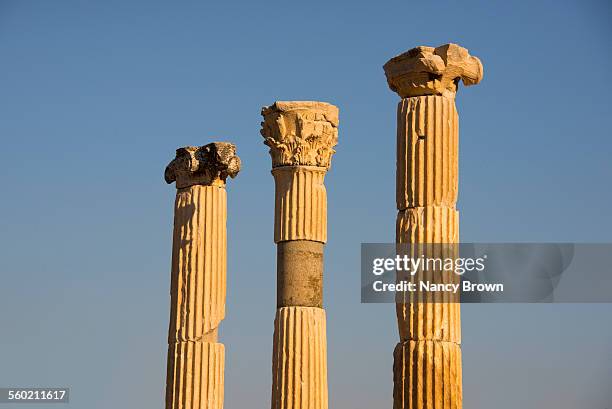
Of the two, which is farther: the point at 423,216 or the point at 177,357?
the point at 177,357

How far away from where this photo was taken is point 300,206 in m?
32.2

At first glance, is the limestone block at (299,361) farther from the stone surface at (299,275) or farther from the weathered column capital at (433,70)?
the weathered column capital at (433,70)

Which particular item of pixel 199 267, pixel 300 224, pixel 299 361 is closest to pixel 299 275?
pixel 300 224

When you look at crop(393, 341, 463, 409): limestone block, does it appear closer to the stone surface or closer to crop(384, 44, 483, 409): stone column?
crop(384, 44, 483, 409): stone column

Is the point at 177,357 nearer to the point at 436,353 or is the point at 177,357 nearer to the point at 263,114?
the point at 263,114

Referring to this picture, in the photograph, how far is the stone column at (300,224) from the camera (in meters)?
31.3

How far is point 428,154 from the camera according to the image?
24469 mm

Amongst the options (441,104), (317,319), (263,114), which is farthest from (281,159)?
(441,104)

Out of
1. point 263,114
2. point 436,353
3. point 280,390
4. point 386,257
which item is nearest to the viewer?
point 436,353

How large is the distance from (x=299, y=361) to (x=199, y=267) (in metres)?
3.04

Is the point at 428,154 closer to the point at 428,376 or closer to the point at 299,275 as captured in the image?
the point at 428,376

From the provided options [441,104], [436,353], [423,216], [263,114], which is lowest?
[436,353]

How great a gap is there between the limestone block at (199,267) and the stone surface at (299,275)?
1447 millimetres

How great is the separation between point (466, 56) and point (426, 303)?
446 centimetres
